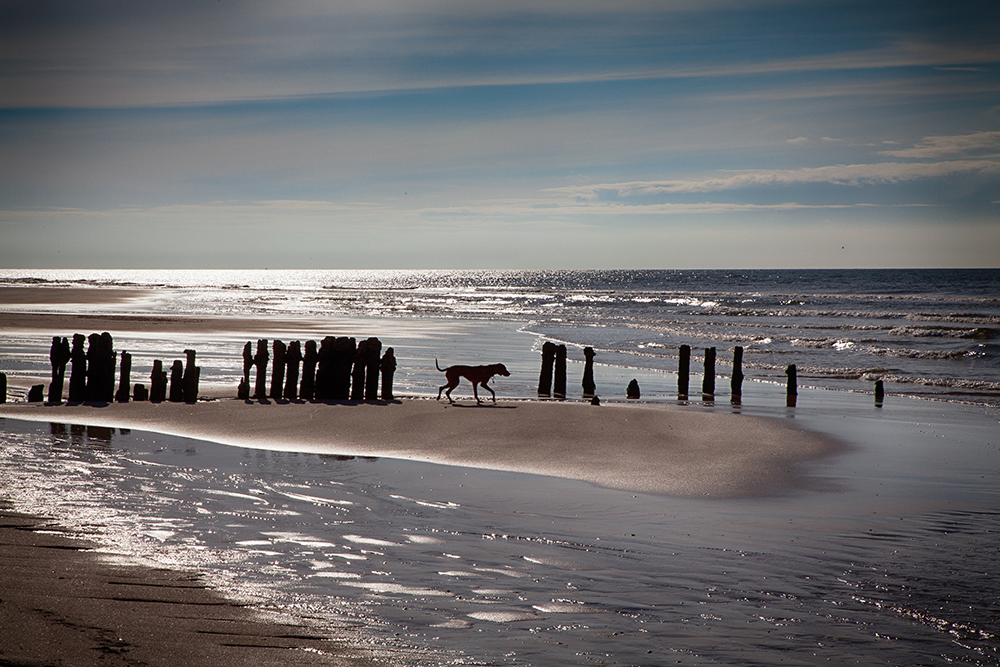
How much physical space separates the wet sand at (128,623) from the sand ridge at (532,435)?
481cm

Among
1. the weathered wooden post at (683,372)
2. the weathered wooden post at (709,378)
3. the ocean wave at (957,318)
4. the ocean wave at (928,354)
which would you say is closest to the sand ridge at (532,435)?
the weathered wooden post at (683,372)

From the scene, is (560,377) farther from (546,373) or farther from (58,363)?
(58,363)

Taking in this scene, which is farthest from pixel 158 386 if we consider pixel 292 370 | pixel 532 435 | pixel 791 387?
pixel 791 387

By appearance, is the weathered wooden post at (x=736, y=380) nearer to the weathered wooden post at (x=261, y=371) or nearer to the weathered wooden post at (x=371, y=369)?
the weathered wooden post at (x=371, y=369)

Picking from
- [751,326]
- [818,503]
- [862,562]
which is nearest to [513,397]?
[818,503]

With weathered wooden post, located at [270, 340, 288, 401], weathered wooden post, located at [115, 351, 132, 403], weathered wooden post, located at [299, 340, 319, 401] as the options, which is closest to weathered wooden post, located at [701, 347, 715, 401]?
weathered wooden post, located at [299, 340, 319, 401]

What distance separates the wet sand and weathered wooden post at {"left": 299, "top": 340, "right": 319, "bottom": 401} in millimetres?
8565

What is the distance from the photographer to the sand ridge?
926 cm

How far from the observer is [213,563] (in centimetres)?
541

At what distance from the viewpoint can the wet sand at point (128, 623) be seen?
3.92 meters

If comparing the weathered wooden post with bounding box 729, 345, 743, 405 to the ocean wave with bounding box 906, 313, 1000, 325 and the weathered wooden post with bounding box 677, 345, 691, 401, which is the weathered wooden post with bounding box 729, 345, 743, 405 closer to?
the weathered wooden post with bounding box 677, 345, 691, 401

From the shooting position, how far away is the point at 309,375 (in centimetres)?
1398

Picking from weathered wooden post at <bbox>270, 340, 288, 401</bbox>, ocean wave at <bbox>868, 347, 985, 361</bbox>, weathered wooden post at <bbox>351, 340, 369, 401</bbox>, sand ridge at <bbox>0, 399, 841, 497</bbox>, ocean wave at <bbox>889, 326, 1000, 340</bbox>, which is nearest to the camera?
sand ridge at <bbox>0, 399, 841, 497</bbox>

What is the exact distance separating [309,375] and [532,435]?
4.93m
